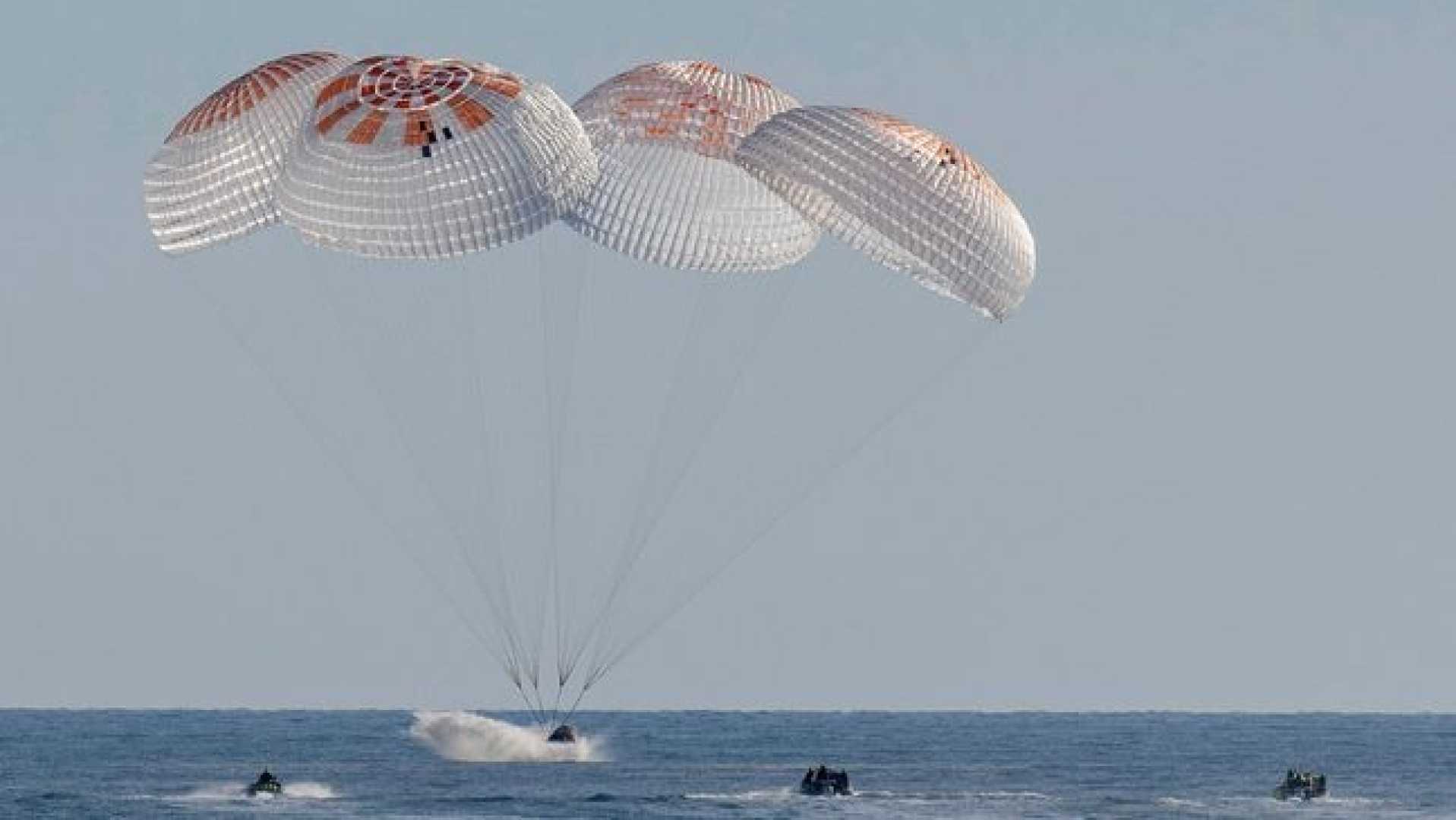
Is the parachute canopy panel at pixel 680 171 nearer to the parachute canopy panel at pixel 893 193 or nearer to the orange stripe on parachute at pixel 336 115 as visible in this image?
the parachute canopy panel at pixel 893 193

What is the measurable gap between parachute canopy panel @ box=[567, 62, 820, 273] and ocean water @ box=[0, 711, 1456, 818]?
1660 cm

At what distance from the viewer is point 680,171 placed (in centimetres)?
4688

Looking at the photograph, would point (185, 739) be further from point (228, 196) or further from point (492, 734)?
point (228, 196)

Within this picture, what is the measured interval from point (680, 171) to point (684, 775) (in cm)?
4145

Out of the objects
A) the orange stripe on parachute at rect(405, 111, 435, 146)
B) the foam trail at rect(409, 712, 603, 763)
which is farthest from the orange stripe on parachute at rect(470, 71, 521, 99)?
the foam trail at rect(409, 712, 603, 763)

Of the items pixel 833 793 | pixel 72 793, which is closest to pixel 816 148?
pixel 833 793

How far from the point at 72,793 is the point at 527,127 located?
35.1m

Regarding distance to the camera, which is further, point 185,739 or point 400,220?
point 185,739

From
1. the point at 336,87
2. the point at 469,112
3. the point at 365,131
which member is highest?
the point at 336,87

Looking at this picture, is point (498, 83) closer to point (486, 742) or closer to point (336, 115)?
point (336, 115)

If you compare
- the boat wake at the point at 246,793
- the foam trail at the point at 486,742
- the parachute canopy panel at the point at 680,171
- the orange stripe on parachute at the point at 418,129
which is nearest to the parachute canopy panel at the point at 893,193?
the parachute canopy panel at the point at 680,171

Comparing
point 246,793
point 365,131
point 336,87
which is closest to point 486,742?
point 246,793

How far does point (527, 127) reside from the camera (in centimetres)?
4325

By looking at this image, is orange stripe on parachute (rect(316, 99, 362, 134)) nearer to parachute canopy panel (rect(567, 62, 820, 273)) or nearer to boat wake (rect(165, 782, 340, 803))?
parachute canopy panel (rect(567, 62, 820, 273))
